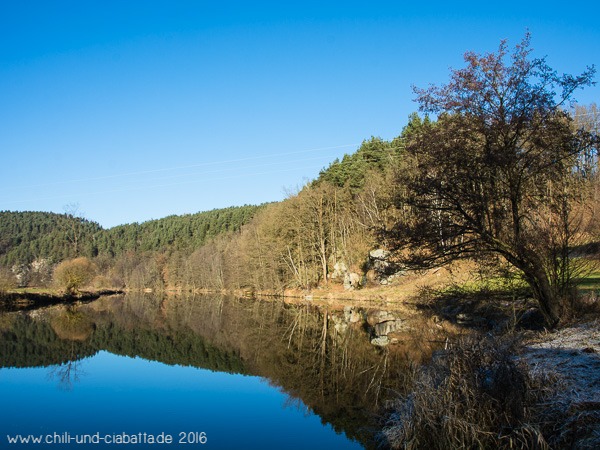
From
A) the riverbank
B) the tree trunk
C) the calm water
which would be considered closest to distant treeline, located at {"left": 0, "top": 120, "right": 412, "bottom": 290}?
the riverbank

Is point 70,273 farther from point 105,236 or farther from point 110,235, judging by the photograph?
point 110,235

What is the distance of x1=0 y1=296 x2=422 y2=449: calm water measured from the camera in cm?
1005

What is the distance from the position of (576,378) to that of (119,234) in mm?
159725

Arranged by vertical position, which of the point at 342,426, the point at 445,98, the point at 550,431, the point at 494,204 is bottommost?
the point at 342,426

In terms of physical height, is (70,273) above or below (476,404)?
above

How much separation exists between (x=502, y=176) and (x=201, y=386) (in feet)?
39.0

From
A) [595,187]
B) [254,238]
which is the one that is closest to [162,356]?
[595,187]

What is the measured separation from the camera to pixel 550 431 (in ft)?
20.3

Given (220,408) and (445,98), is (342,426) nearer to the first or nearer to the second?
(220,408)

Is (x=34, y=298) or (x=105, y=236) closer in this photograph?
(x=34, y=298)

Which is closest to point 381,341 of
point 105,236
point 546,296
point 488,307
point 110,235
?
point 488,307

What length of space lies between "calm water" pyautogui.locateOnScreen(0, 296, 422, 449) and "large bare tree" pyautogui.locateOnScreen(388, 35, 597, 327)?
4.96 metres

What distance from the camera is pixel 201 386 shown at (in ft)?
48.4

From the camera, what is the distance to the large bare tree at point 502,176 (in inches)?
513
